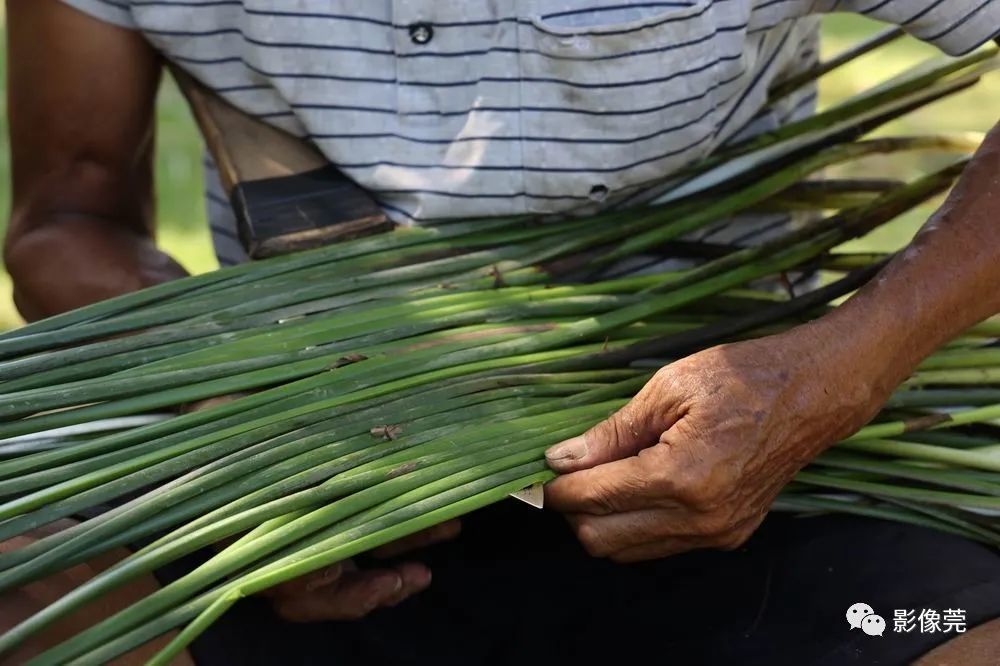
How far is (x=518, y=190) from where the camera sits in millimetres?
1516

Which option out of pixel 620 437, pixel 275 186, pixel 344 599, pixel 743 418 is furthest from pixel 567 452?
pixel 275 186

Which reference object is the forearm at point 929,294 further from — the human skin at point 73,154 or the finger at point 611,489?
the human skin at point 73,154

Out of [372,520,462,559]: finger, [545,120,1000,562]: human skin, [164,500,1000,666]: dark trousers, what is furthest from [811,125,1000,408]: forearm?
[372,520,462,559]: finger

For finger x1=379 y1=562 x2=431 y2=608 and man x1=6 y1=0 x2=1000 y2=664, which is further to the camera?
finger x1=379 y1=562 x2=431 y2=608

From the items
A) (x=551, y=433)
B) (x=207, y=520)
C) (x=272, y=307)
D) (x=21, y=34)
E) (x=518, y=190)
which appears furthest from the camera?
(x=21, y=34)

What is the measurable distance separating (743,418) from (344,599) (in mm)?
455

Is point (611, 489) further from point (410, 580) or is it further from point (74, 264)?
point (74, 264)

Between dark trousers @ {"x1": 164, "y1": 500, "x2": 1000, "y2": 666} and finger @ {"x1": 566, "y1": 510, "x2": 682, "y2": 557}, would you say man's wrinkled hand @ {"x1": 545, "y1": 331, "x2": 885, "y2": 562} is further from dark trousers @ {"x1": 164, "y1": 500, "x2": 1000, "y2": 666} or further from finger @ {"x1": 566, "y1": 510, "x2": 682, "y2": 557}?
dark trousers @ {"x1": 164, "y1": 500, "x2": 1000, "y2": 666}

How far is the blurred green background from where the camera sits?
10.4 ft

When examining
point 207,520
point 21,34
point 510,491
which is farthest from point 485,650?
point 21,34

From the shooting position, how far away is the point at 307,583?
1279 millimetres

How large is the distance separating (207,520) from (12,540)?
213mm

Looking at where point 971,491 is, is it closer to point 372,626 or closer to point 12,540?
point 372,626

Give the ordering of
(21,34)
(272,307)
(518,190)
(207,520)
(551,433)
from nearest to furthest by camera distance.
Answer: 1. (207,520)
2. (551,433)
3. (272,307)
4. (518,190)
5. (21,34)
